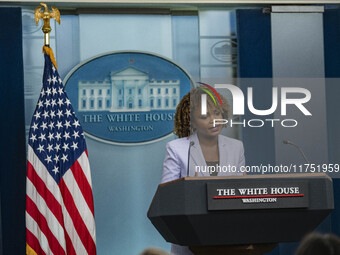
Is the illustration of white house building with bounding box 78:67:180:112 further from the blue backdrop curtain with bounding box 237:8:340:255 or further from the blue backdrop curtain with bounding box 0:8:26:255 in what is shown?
the blue backdrop curtain with bounding box 237:8:340:255

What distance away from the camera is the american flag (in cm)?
534

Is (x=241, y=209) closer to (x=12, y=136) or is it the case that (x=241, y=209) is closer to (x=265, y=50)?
Answer: (x=12, y=136)

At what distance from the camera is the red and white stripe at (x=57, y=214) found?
5.33 meters

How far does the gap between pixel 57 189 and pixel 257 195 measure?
8.76ft

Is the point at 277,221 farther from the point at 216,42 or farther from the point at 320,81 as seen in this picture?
the point at 216,42

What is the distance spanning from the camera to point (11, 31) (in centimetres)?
610

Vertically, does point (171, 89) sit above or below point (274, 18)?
below

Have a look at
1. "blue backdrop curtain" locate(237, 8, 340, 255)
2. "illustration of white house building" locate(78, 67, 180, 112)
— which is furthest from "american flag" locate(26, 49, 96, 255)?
"blue backdrop curtain" locate(237, 8, 340, 255)

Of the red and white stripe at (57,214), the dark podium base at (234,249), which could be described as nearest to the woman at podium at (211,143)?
the dark podium base at (234,249)

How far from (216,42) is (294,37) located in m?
0.79

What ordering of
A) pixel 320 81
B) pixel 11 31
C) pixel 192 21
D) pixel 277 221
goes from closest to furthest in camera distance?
pixel 277 221
pixel 320 81
pixel 11 31
pixel 192 21

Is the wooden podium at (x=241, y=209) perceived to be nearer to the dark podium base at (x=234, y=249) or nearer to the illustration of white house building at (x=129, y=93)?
the dark podium base at (x=234, y=249)

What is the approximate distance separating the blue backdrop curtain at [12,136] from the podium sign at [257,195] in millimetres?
3435

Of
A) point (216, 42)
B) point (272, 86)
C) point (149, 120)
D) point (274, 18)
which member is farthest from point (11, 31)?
point (272, 86)
